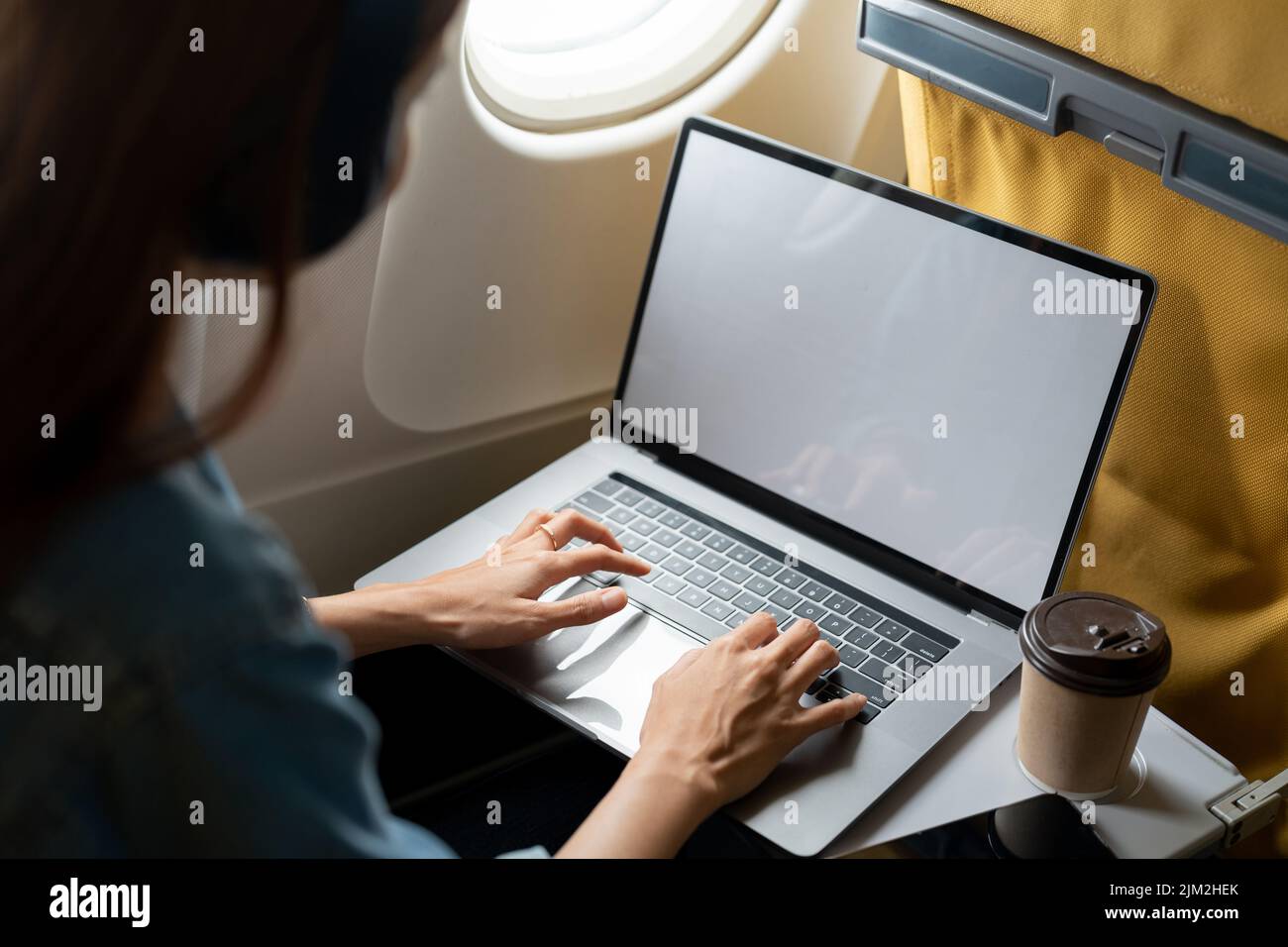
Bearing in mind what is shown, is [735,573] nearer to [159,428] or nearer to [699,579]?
[699,579]

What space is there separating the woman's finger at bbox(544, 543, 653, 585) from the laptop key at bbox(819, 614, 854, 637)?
15 centimetres

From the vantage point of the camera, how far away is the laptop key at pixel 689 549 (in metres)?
1.06

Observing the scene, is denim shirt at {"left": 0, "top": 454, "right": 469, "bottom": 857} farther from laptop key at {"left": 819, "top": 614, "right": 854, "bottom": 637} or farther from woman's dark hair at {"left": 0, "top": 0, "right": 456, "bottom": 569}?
laptop key at {"left": 819, "top": 614, "right": 854, "bottom": 637}

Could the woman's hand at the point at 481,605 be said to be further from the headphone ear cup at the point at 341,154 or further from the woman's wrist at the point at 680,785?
the headphone ear cup at the point at 341,154

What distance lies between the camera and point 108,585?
0.50 m

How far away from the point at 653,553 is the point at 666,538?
2cm

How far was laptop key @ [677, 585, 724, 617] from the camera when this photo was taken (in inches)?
39.9

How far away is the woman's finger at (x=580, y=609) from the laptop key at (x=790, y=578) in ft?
0.45

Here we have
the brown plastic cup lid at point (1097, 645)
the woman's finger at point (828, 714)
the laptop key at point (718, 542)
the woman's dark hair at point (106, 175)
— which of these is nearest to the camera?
the woman's dark hair at point (106, 175)

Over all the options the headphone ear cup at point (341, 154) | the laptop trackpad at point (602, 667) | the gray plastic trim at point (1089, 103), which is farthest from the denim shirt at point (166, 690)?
the gray plastic trim at point (1089, 103)

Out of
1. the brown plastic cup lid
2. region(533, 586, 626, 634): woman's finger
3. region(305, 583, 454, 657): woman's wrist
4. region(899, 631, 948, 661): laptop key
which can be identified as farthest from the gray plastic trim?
region(305, 583, 454, 657): woman's wrist

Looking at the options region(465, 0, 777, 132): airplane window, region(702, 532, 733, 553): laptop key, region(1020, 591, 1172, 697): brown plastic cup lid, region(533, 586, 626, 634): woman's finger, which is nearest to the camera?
region(1020, 591, 1172, 697): brown plastic cup lid
